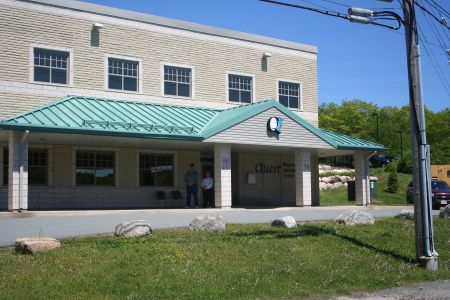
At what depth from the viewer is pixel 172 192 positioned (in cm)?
2577

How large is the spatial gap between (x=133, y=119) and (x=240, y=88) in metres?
7.96

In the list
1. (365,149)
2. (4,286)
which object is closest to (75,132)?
(4,286)

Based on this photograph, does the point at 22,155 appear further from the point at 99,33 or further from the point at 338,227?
the point at 338,227

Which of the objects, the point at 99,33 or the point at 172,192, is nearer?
the point at 99,33

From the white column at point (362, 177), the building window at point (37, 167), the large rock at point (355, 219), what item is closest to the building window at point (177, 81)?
the building window at point (37, 167)

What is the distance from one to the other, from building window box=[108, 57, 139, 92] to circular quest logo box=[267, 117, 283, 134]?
6178mm

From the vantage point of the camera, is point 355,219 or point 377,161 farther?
point 377,161

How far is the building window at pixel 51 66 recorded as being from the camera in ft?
74.5

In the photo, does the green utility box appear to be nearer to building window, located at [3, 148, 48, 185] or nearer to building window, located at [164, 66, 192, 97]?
building window, located at [164, 66, 192, 97]

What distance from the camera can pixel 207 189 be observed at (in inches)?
969

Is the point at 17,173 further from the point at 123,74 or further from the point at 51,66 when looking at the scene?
the point at 123,74

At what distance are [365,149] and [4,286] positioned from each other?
2133 cm

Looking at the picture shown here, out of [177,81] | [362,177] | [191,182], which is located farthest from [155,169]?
[362,177]

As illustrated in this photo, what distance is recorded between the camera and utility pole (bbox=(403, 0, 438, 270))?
11.8 metres
